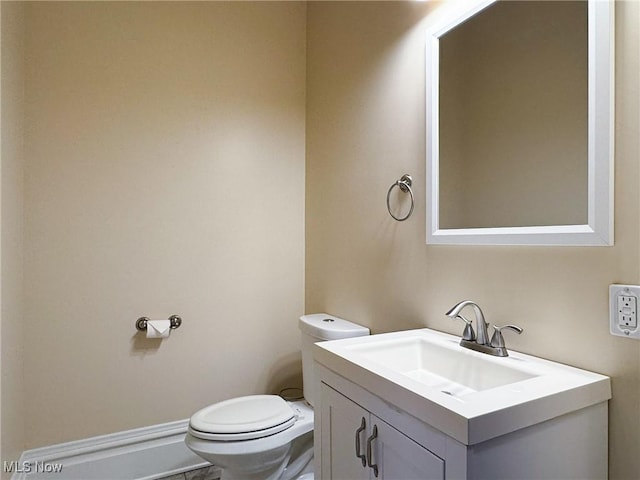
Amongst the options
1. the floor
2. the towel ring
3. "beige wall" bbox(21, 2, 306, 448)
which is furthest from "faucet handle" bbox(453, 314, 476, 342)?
the floor

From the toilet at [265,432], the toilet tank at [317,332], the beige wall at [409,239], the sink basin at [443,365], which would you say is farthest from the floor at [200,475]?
the sink basin at [443,365]

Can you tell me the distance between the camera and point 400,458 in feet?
3.01

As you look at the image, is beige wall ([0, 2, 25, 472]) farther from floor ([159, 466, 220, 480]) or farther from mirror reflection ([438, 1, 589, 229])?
mirror reflection ([438, 1, 589, 229])

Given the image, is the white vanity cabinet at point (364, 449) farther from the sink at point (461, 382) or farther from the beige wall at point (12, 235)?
the beige wall at point (12, 235)

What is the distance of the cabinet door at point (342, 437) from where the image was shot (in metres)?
1.05

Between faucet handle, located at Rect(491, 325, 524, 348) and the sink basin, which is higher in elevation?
faucet handle, located at Rect(491, 325, 524, 348)

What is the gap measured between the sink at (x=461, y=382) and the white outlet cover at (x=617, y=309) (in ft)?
0.41

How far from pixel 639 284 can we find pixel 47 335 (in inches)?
87.1

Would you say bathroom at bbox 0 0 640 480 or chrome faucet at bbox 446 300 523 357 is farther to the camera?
bathroom at bbox 0 0 640 480

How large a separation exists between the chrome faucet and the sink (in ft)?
0.07

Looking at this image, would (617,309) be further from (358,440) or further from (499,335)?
(358,440)

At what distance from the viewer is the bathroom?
1.58 m

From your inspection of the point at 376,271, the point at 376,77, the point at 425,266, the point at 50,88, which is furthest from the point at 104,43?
the point at 425,266

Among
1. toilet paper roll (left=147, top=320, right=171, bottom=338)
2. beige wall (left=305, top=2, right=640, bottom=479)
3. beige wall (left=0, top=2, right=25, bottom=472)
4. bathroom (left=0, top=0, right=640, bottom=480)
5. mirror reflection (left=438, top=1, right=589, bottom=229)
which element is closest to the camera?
beige wall (left=305, top=2, right=640, bottom=479)
